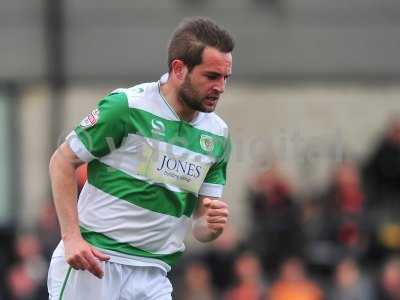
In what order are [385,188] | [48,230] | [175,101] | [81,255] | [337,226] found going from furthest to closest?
[385,188]
[48,230]
[337,226]
[175,101]
[81,255]

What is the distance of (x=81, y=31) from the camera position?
15945 millimetres

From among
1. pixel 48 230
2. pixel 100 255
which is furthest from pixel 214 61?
pixel 48 230

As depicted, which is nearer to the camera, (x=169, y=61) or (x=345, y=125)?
(x=169, y=61)

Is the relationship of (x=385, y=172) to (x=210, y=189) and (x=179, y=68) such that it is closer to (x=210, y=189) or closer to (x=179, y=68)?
(x=210, y=189)

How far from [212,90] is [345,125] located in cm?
1007

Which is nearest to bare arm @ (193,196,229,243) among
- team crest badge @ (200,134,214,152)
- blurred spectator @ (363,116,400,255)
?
team crest badge @ (200,134,214,152)

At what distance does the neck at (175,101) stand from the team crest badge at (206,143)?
0.42ft

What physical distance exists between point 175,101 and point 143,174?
382 mm

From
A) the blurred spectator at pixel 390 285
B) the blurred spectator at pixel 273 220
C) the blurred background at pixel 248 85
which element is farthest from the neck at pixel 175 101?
the blurred background at pixel 248 85

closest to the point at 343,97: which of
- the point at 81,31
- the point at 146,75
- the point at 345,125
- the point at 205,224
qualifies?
the point at 345,125

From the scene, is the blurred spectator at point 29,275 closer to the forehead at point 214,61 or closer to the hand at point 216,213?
the hand at point 216,213

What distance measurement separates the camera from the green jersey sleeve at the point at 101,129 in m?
5.38

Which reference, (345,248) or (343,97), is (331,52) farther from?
(345,248)

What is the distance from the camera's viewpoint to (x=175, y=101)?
5582 millimetres
